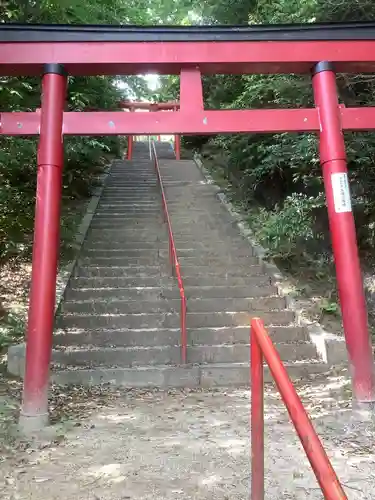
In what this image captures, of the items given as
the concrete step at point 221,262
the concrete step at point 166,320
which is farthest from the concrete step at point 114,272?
the concrete step at point 166,320

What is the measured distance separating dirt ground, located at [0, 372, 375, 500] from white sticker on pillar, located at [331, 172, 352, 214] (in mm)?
1932

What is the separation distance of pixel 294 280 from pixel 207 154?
10.3 meters

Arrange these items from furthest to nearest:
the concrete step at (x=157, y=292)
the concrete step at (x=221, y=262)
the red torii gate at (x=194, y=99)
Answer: the concrete step at (x=221, y=262)
the concrete step at (x=157, y=292)
the red torii gate at (x=194, y=99)

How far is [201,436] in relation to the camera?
3.82m

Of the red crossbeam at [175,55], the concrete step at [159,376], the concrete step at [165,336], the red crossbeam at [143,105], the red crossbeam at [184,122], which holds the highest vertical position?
the red crossbeam at [143,105]

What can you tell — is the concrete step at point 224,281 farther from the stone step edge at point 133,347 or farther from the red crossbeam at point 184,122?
the red crossbeam at point 184,122

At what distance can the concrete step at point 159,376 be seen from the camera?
5.24 m

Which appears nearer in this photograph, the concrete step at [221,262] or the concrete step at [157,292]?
the concrete step at [157,292]

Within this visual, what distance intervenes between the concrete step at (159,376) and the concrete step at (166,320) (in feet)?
3.33

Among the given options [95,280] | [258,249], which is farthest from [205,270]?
[95,280]

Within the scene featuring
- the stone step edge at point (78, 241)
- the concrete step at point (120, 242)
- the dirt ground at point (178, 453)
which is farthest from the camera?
the concrete step at point (120, 242)

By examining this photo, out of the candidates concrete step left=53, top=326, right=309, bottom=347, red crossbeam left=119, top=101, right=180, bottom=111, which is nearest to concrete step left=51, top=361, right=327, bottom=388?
concrete step left=53, top=326, right=309, bottom=347

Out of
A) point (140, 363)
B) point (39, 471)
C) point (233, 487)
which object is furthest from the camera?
point (140, 363)

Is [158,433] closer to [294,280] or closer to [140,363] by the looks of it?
[140,363]
